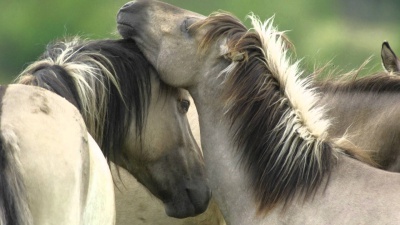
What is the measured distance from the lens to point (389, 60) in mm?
5961

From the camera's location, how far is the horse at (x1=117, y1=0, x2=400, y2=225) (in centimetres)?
457

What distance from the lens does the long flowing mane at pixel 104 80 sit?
16.2 feet

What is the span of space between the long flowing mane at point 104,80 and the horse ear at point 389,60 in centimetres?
151

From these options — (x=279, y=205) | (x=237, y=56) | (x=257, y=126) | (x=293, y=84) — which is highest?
(x=237, y=56)

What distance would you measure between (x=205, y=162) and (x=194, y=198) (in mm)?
510

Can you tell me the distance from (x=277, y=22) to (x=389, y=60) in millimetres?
13070

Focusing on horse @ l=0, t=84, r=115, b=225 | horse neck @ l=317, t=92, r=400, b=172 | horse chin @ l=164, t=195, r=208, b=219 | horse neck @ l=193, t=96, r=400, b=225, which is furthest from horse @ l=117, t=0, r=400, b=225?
horse @ l=0, t=84, r=115, b=225

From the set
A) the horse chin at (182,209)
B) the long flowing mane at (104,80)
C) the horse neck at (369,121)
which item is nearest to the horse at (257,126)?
the long flowing mane at (104,80)

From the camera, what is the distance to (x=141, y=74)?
17.3 feet

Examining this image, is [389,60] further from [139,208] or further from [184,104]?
[139,208]

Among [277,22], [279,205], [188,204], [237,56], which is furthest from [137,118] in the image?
[277,22]

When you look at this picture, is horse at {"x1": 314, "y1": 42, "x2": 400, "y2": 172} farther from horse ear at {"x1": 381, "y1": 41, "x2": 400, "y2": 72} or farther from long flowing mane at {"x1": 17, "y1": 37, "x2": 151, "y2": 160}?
long flowing mane at {"x1": 17, "y1": 37, "x2": 151, "y2": 160}

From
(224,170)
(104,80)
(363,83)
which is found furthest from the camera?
(363,83)

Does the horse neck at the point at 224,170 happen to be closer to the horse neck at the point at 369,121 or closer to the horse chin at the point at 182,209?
the horse chin at the point at 182,209
